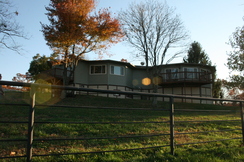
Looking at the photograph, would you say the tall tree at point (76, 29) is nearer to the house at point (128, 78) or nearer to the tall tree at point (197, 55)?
the house at point (128, 78)

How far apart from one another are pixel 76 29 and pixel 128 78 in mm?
11287

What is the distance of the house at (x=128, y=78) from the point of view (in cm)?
2681

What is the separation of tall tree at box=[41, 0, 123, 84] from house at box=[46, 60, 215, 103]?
4.70 metres

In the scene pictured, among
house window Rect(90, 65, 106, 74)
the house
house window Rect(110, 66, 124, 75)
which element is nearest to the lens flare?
the house

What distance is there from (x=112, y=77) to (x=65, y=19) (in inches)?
388

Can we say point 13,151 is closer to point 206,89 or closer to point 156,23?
point 156,23

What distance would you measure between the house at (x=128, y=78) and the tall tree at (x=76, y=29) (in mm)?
4698

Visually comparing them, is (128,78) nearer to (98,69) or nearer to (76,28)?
(98,69)

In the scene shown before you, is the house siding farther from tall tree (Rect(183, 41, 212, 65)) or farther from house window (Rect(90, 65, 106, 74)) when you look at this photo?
tall tree (Rect(183, 41, 212, 65))

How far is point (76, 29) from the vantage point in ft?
66.7

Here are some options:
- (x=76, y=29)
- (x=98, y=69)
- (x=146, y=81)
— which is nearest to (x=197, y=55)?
(x=146, y=81)

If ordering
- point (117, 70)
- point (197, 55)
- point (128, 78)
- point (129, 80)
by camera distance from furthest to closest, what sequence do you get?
1. point (197, 55)
2. point (129, 80)
3. point (128, 78)
4. point (117, 70)

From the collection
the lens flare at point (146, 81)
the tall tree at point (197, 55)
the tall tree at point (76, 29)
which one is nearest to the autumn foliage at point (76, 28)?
the tall tree at point (76, 29)

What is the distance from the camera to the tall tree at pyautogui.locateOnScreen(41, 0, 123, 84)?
19.9 m
